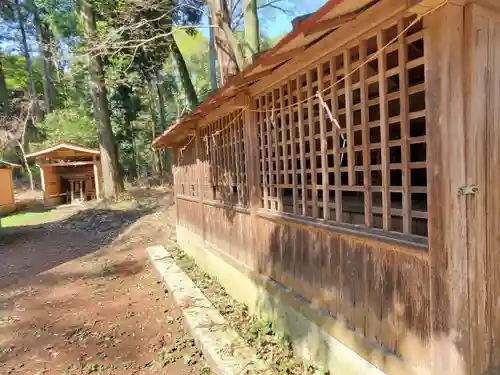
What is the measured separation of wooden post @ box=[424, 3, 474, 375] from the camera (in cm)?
193

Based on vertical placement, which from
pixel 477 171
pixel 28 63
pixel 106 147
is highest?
pixel 28 63

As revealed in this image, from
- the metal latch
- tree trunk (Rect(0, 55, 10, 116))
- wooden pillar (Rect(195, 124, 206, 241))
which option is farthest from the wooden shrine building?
tree trunk (Rect(0, 55, 10, 116))

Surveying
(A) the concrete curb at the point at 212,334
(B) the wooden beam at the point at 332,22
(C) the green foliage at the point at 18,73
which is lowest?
(A) the concrete curb at the point at 212,334

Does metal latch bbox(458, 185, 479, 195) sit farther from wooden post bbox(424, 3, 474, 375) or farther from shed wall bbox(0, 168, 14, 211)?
shed wall bbox(0, 168, 14, 211)

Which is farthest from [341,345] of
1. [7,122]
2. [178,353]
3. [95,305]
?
[7,122]

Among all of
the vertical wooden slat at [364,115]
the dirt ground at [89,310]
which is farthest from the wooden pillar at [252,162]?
the vertical wooden slat at [364,115]

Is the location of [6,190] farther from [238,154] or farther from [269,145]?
[269,145]

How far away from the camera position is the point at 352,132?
270 cm

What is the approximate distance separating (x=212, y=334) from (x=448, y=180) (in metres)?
3.22

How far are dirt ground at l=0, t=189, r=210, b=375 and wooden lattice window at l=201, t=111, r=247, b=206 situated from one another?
6.64 feet

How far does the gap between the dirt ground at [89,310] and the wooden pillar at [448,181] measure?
102 inches

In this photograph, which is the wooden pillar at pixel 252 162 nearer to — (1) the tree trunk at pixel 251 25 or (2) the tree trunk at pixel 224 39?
(2) the tree trunk at pixel 224 39

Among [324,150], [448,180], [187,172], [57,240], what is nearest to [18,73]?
[57,240]

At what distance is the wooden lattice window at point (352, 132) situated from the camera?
228 cm
